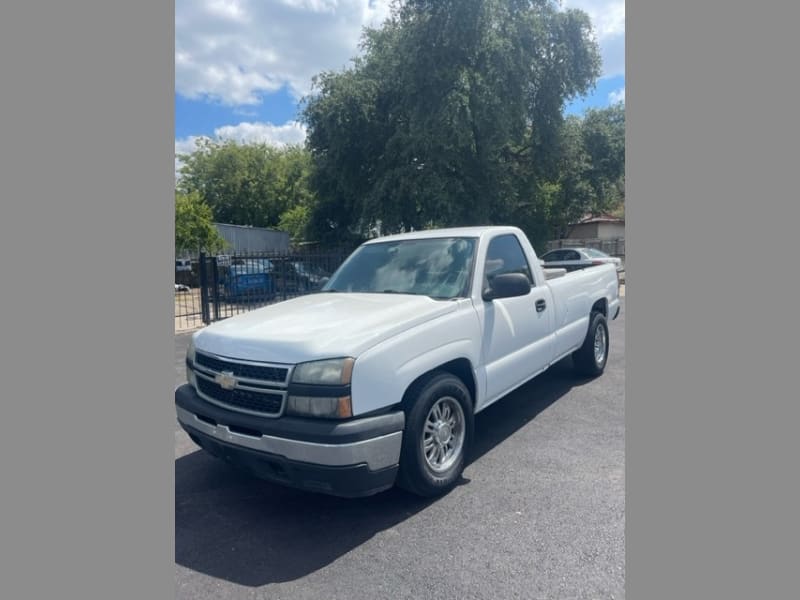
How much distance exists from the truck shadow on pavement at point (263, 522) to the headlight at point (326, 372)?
3.35 feet

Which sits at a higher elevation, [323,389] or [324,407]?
[323,389]

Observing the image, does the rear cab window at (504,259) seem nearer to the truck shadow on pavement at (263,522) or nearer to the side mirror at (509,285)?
the side mirror at (509,285)

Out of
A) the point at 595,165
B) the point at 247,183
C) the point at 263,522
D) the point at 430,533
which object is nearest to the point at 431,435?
the point at 430,533

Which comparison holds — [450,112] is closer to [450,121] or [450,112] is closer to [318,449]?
[450,121]

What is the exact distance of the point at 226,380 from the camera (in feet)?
11.1

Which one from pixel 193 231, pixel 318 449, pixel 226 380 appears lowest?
pixel 318 449

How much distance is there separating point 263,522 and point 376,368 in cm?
135

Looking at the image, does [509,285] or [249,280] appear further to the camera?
[249,280]

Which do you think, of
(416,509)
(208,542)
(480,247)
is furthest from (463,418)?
(208,542)

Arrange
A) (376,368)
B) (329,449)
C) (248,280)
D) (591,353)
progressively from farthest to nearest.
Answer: (248,280) → (591,353) → (376,368) → (329,449)

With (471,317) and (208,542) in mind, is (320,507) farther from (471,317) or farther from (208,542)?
(471,317)

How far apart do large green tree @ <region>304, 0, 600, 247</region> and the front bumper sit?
1607 cm

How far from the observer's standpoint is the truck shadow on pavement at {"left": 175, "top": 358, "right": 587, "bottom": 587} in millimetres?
2949

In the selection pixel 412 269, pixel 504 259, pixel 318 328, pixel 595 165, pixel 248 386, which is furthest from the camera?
pixel 595 165
